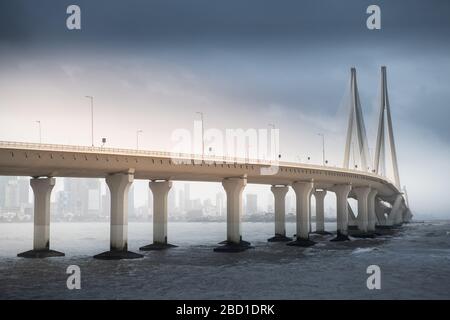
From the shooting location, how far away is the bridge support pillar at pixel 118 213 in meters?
71.2

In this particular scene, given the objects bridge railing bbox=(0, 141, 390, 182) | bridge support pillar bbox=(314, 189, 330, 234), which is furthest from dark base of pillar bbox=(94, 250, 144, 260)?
bridge support pillar bbox=(314, 189, 330, 234)

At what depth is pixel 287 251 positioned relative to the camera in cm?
8819

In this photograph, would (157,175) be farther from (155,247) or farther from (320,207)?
(320,207)

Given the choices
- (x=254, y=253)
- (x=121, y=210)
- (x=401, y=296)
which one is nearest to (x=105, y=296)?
(x=401, y=296)

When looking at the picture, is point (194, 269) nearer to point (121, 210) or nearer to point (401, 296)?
point (121, 210)

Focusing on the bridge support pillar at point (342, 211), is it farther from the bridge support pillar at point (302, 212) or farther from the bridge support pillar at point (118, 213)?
the bridge support pillar at point (118, 213)

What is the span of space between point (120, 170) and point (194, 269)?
18105 millimetres

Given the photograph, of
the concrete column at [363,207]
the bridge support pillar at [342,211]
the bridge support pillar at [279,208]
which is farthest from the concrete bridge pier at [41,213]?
the concrete column at [363,207]

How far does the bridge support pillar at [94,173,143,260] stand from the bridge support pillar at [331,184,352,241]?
Answer: 56.9 meters

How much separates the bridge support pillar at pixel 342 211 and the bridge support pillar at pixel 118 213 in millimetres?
56907

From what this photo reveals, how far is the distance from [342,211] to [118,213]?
60.4 metres

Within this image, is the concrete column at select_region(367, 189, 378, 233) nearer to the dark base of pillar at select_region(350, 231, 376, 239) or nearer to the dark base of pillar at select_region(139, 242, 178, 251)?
the dark base of pillar at select_region(350, 231, 376, 239)

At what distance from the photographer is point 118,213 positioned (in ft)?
236
